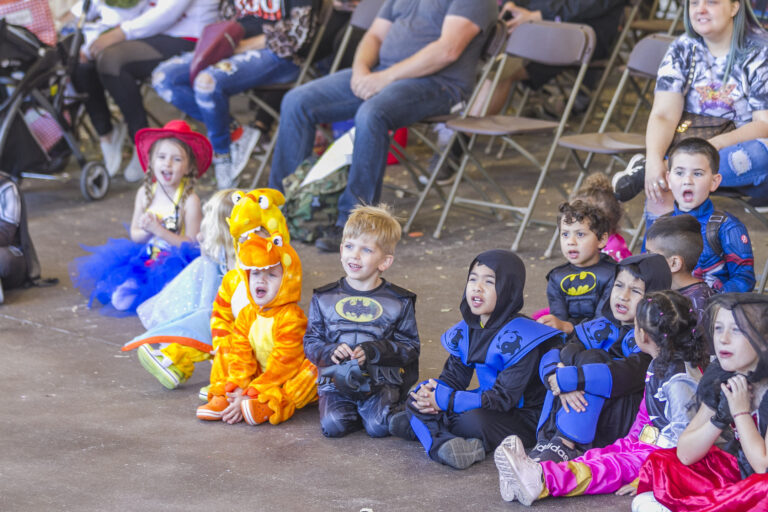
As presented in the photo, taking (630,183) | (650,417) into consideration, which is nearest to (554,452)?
(650,417)

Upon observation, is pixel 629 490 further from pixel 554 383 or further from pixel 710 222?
pixel 710 222

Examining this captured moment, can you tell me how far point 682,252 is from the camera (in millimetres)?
3236

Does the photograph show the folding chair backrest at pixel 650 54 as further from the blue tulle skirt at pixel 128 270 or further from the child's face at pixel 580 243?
the blue tulle skirt at pixel 128 270

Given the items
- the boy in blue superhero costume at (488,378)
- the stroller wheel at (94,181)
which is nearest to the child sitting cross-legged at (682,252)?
the boy in blue superhero costume at (488,378)

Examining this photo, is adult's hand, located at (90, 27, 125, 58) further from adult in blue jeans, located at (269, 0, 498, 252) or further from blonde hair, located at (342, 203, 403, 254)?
blonde hair, located at (342, 203, 403, 254)

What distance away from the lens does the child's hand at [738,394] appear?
2.42 metres

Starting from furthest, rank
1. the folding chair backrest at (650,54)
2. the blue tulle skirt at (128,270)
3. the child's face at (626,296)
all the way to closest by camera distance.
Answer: the folding chair backrest at (650,54)
the blue tulle skirt at (128,270)
the child's face at (626,296)

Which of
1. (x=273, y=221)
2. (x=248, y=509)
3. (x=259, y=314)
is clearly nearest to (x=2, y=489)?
(x=248, y=509)

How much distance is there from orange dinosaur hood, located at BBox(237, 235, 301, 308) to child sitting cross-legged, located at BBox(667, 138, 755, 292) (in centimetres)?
135

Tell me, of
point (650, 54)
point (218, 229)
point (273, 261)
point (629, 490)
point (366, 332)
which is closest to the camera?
point (629, 490)

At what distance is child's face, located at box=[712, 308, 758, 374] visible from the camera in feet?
8.00

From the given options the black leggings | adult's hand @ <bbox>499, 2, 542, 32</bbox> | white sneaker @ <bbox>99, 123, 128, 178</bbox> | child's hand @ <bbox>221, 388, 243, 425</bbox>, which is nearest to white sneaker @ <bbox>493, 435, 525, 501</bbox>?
child's hand @ <bbox>221, 388, 243, 425</bbox>

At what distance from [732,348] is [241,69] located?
425cm

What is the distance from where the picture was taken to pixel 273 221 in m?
3.48
